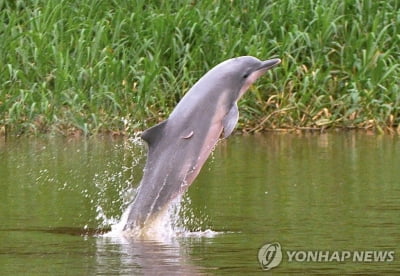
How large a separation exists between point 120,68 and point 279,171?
588 cm

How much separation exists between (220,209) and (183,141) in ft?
5.50

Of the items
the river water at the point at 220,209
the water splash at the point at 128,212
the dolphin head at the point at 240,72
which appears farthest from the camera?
the dolphin head at the point at 240,72

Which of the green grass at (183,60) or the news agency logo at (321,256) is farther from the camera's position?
the green grass at (183,60)

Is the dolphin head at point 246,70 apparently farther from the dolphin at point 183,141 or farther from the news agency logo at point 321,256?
the news agency logo at point 321,256

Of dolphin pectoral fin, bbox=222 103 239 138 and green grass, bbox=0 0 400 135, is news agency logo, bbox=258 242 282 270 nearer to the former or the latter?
dolphin pectoral fin, bbox=222 103 239 138

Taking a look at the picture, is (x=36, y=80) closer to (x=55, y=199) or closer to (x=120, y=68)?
(x=120, y=68)

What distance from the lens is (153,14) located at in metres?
22.1

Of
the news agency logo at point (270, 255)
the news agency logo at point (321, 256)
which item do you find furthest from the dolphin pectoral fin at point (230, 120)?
the news agency logo at point (321, 256)

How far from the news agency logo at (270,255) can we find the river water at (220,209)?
4 centimetres

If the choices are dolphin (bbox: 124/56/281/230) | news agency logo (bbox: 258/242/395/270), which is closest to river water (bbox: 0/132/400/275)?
news agency logo (bbox: 258/242/395/270)

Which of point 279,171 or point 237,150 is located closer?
point 279,171

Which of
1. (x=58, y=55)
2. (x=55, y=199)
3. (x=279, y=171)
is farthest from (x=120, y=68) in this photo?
(x=55, y=199)

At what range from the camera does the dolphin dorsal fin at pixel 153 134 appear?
34.6 ft

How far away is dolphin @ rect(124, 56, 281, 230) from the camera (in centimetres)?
1062
